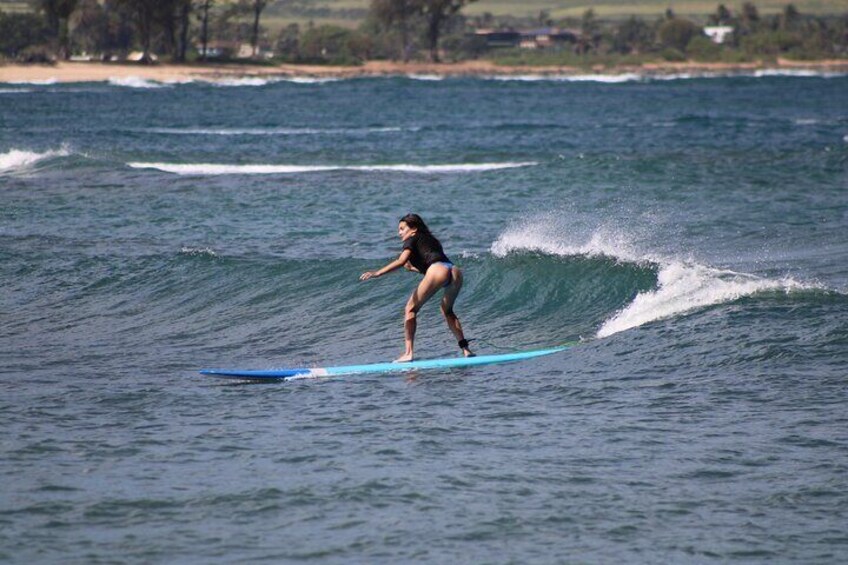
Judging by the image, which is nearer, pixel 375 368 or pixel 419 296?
pixel 375 368

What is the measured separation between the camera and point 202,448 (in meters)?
9.95

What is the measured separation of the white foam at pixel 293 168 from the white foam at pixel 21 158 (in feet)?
7.54

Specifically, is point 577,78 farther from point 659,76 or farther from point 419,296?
point 419,296

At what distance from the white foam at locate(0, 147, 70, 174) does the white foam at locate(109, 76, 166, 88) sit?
2167 inches

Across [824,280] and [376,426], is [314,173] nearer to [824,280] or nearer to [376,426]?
[824,280]

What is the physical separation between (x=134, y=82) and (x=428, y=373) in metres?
86.3

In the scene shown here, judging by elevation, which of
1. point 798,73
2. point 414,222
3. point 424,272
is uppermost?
point 798,73

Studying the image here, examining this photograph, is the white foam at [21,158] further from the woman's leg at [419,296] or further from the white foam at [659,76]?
the white foam at [659,76]

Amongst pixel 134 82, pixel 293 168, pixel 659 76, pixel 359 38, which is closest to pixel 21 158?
pixel 293 168

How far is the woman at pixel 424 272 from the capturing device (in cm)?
1296

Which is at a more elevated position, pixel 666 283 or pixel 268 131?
pixel 666 283

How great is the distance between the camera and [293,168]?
34469mm

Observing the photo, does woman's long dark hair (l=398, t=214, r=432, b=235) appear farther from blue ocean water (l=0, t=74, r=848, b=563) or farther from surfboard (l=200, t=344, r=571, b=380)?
blue ocean water (l=0, t=74, r=848, b=563)

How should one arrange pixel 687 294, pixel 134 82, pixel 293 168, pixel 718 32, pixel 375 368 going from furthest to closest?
1. pixel 718 32
2. pixel 134 82
3. pixel 293 168
4. pixel 687 294
5. pixel 375 368
